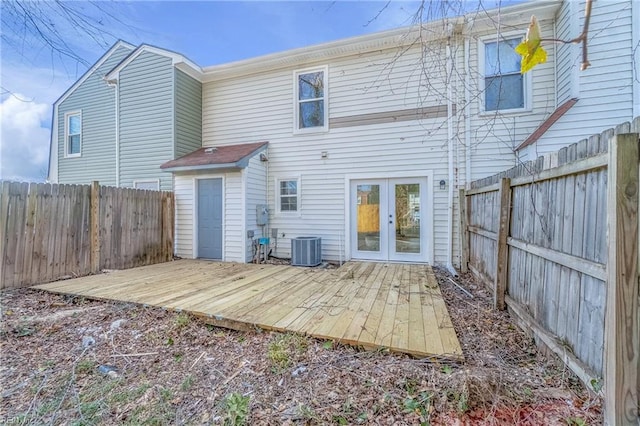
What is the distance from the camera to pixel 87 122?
31.2 feet

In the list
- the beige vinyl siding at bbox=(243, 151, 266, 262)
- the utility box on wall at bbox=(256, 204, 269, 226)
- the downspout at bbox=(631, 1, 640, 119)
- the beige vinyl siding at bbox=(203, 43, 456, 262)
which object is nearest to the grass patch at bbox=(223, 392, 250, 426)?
the beige vinyl siding at bbox=(243, 151, 266, 262)

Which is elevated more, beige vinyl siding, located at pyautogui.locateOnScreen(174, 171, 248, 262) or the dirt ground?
beige vinyl siding, located at pyautogui.locateOnScreen(174, 171, 248, 262)

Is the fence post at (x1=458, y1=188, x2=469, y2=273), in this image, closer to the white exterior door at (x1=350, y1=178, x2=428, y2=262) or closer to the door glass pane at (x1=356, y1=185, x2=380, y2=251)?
the white exterior door at (x1=350, y1=178, x2=428, y2=262)

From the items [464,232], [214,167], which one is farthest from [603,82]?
[214,167]

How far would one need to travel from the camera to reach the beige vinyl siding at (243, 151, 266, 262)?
7.11 metres

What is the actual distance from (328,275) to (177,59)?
7144 millimetres

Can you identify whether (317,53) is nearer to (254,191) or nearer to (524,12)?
(254,191)

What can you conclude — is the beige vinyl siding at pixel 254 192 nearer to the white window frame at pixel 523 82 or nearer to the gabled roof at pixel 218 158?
the gabled roof at pixel 218 158

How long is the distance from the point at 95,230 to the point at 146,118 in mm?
4183

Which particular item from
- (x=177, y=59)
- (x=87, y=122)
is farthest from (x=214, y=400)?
(x=87, y=122)

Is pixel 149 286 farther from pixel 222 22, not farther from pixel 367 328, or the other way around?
pixel 222 22

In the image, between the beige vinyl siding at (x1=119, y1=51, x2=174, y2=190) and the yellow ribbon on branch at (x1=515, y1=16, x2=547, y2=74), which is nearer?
the yellow ribbon on branch at (x1=515, y1=16, x2=547, y2=74)

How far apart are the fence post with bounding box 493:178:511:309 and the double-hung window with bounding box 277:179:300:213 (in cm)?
496

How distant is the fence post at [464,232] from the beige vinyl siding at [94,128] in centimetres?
997
